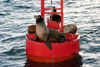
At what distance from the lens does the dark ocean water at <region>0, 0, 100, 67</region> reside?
259 inches

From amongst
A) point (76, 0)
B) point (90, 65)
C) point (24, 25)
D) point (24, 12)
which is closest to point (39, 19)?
point (90, 65)

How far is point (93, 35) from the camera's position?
8539 millimetres

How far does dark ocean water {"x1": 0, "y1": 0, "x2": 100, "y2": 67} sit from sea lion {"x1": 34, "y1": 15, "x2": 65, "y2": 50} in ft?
3.27

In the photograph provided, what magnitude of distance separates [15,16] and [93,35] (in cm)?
474

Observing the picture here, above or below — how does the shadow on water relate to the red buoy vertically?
below

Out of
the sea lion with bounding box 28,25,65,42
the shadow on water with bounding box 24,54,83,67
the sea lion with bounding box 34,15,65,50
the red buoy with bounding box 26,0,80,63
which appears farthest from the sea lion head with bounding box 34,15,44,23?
the shadow on water with bounding box 24,54,83,67

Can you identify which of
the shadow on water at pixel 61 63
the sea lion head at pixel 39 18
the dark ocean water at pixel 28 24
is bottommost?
the shadow on water at pixel 61 63

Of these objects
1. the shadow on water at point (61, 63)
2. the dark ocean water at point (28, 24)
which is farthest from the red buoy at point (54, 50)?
the dark ocean water at point (28, 24)

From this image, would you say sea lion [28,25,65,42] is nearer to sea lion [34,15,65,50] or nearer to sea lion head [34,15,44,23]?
sea lion [34,15,65,50]

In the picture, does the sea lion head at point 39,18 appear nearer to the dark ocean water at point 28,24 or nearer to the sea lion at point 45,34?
the sea lion at point 45,34

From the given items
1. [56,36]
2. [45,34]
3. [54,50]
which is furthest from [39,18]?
[54,50]

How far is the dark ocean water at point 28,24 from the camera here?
6.58 m

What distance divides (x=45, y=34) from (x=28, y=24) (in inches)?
182

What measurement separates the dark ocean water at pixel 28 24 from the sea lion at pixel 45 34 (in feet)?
3.27
